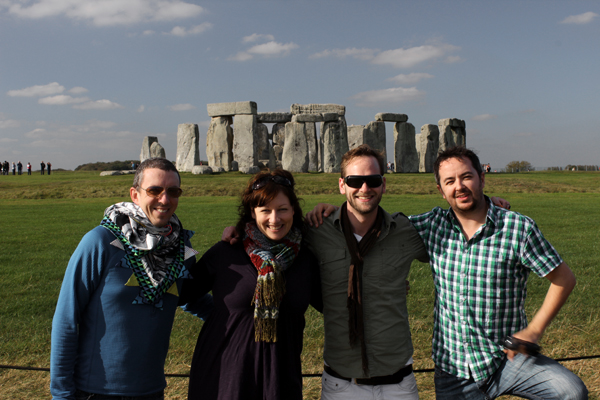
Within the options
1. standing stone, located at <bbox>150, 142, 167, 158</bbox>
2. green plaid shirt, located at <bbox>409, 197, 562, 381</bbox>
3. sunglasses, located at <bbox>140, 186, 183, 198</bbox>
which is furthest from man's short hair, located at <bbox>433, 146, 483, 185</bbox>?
standing stone, located at <bbox>150, 142, 167, 158</bbox>

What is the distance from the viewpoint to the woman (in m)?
2.34

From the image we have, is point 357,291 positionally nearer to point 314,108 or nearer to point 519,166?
point 314,108

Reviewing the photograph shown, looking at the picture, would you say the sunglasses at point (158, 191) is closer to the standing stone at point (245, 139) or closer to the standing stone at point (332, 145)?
the standing stone at point (245, 139)

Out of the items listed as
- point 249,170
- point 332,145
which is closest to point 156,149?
point 249,170

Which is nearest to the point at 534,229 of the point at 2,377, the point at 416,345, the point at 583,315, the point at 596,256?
the point at 416,345

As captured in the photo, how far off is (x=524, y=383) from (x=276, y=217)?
4.95 ft

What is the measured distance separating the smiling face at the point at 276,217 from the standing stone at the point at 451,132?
92.6ft

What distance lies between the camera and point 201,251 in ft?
24.6

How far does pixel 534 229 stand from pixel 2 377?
3.88 m

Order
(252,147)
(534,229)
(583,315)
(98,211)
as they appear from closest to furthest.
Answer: (534,229)
(583,315)
(98,211)
(252,147)

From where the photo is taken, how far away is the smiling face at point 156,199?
2.46 m

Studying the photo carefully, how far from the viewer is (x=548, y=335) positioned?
4457 mm

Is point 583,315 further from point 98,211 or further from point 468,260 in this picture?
point 98,211

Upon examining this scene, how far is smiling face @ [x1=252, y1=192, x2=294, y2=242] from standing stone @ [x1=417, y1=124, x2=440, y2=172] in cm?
2717
